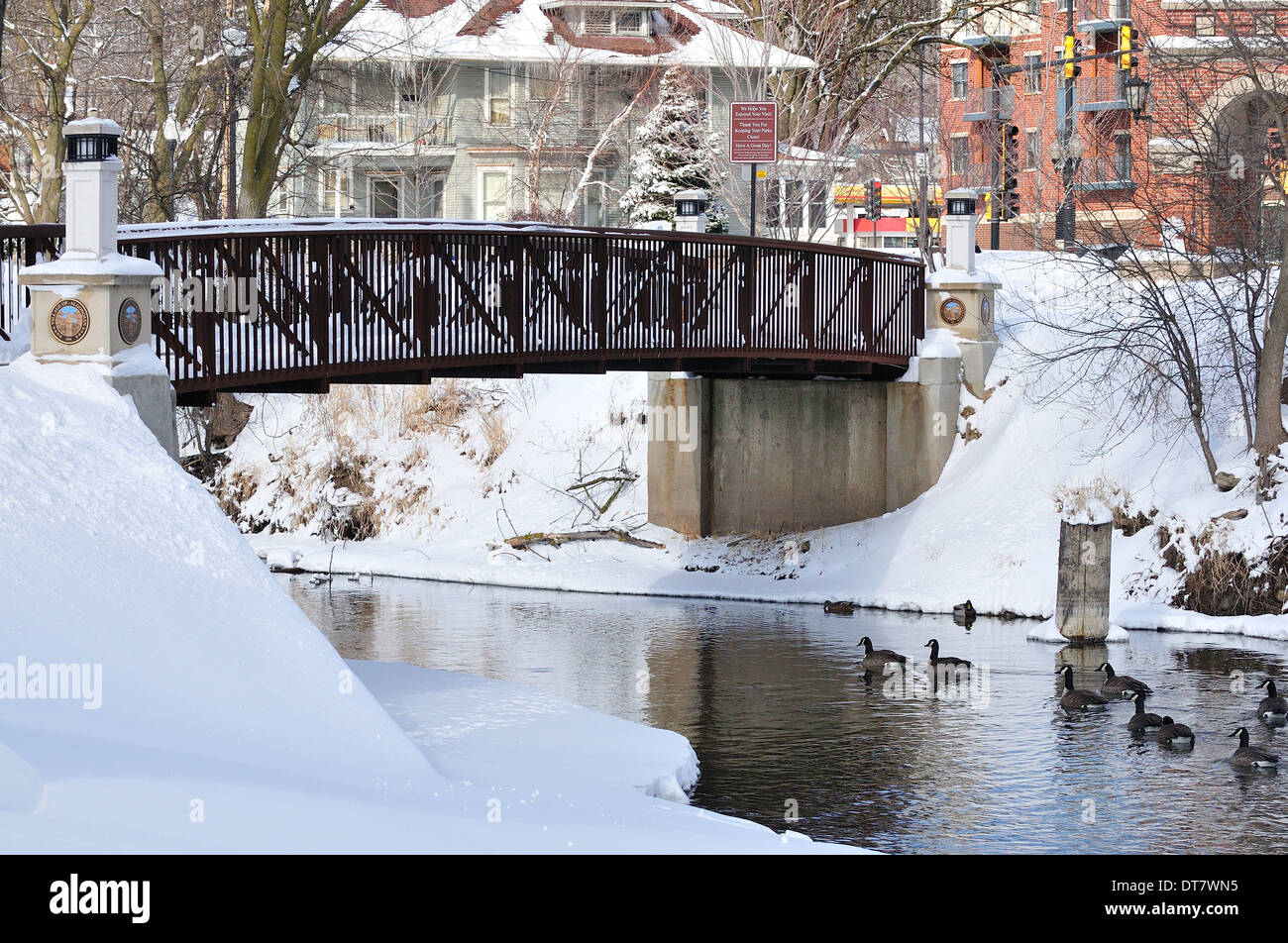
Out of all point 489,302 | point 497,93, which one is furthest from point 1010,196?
point 489,302

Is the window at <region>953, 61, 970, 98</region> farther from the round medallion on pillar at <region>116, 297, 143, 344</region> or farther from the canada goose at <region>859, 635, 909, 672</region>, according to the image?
the round medallion on pillar at <region>116, 297, 143, 344</region>

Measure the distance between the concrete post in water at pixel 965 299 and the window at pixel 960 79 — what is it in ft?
83.4

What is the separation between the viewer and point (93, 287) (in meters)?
17.5

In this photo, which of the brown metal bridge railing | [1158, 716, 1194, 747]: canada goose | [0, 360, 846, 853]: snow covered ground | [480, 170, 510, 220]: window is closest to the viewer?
[0, 360, 846, 853]: snow covered ground

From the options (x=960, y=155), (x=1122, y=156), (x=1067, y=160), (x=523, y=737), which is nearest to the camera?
(x=523, y=737)

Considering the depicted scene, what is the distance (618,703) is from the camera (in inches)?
803

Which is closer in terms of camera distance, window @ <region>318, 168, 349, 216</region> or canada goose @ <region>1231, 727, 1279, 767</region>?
canada goose @ <region>1231, 727, 1279, 767</region>

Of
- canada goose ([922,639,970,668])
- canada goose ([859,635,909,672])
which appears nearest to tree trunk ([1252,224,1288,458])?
canada goose ([922,639,970,668])

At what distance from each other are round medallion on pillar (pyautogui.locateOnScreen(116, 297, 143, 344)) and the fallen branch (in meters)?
16.0

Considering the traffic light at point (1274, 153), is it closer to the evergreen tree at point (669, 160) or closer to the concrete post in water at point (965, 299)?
the concrete post in water at point (965, 299)

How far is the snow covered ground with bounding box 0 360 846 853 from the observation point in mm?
11891

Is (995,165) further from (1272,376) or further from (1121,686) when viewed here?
(1121,686)

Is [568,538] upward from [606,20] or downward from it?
downward

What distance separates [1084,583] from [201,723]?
14565 mm
